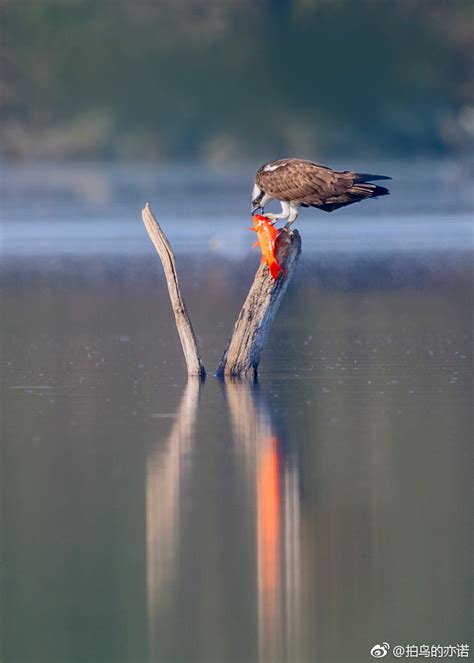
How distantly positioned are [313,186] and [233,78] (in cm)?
3293

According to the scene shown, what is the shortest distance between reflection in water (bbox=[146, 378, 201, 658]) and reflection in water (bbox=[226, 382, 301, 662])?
33 centimetres

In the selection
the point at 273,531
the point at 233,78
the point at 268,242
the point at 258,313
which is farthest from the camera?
the point at 233,78

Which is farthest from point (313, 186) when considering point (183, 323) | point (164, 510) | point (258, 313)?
point (164, 510)

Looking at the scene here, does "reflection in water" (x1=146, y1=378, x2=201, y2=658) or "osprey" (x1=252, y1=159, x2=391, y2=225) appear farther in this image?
"osprey" (x1=252, y1=159, x2=391, y2=225)

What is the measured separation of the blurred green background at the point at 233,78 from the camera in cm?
4209

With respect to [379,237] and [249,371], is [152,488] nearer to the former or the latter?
[249,371]

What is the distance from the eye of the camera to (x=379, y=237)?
2547 cm

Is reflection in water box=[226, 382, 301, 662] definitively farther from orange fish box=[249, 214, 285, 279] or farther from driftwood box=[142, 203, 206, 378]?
driftwood box=[142, 203, 206, 378]

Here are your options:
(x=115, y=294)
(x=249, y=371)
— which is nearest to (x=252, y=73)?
(x=115, y=294)

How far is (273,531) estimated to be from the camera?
23.6ft

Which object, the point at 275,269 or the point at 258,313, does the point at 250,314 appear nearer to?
the point at 258,313

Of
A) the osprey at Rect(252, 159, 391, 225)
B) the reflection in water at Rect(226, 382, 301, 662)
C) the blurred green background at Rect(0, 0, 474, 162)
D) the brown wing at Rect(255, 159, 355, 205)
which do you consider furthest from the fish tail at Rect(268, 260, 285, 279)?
the blurred green background at Rect(0, 0, 474, 162)

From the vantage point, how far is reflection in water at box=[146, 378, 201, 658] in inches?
262

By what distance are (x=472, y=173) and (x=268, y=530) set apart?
30.7 meters
